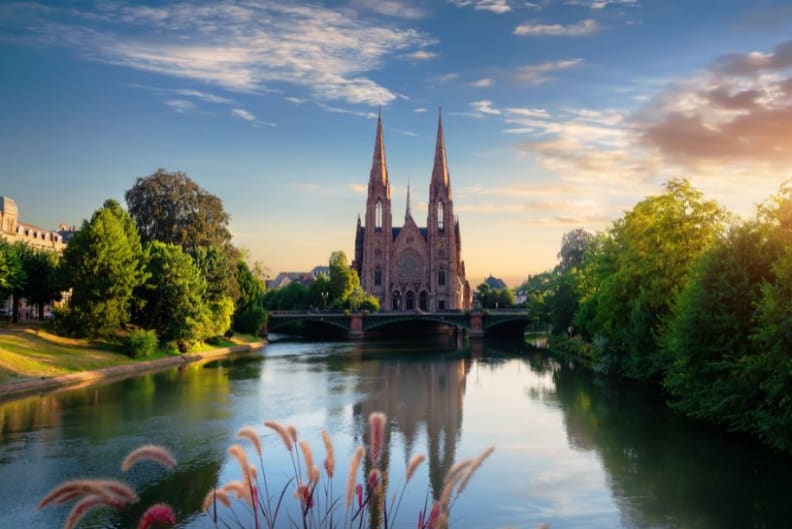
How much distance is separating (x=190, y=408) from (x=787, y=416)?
2615cm

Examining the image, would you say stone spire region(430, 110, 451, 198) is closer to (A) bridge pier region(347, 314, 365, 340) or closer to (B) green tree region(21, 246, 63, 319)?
(A) bridge pier region(347, 314, 365, 340)

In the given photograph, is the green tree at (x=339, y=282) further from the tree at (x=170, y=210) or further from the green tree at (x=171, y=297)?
the green tree at (x=171, y=297)

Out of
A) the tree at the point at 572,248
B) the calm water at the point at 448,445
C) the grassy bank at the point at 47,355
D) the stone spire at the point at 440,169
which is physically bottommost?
the calm water at the point at 448,445

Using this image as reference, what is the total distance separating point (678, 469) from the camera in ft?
78.4

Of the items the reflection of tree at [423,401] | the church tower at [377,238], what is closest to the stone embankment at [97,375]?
the reflection of tree at [423,401]

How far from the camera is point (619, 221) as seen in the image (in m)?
50.8

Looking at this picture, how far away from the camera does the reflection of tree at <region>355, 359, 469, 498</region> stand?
2675 centimetres

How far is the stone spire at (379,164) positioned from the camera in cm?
14575

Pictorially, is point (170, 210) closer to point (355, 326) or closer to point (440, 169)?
point (355, 326)

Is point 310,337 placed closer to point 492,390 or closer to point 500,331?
point 500,331

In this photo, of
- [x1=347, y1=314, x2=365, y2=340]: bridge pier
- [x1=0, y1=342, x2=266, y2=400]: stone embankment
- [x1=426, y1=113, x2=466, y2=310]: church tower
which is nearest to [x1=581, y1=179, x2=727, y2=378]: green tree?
[x1=0, y1=342, x2=266, y2=400]: stone embankment

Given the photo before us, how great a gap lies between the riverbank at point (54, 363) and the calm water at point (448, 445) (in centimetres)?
252

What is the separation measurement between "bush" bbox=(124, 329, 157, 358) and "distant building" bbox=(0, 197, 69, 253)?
2915 cm

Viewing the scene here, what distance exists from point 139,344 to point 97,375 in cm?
694
